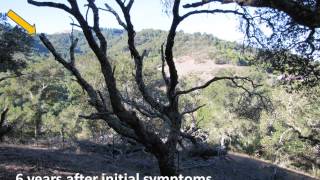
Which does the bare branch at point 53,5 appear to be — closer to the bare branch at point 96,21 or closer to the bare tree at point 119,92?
the bare tree at point 119,92

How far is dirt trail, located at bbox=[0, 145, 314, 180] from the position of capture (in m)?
13.2

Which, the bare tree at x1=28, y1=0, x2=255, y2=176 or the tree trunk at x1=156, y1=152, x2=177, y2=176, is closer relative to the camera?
the bare tree at x1=28, y1=0, x2=255, y2=176

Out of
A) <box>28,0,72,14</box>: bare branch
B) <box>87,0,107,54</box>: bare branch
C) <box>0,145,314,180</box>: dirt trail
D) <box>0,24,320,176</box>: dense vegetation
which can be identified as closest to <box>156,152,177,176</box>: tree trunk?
<box>0,145,314,180</box>: dirt trail

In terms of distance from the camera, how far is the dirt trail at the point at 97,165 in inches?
520

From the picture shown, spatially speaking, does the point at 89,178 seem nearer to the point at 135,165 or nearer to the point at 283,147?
the point at 135,165

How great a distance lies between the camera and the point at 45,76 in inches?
2269

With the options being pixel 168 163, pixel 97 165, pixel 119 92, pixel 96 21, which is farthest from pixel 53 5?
pixel 97 165

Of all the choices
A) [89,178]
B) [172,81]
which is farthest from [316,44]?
[89,178]

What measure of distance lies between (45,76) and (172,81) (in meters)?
51.8

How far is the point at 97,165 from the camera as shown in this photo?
59.8ft

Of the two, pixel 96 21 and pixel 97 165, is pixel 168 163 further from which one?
pixel 97 165

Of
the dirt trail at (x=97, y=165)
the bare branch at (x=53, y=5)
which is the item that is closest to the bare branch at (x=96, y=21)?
the bare branch at (x=53, y=5)

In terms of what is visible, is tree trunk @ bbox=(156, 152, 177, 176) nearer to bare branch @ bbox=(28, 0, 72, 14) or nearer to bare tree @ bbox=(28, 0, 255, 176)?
bare tree @ bbox=(28, 0, 255, 176)

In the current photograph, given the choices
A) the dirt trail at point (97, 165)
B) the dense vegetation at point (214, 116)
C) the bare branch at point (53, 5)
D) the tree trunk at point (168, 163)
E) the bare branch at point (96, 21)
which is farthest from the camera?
the dense vegetation at point (214, 116)
